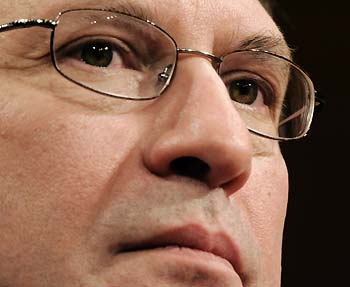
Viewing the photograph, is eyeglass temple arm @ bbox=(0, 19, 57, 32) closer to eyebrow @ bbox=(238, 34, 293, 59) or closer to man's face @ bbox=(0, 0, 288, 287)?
man's face @ bbox=(0, 0, 288, 287)

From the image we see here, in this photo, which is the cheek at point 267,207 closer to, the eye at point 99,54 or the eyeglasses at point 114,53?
the eyeglasses at point 114,53

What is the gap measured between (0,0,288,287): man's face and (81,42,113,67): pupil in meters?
0.06

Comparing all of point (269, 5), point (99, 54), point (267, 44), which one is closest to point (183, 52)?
point (99, 54)

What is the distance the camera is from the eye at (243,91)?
1.15 metres

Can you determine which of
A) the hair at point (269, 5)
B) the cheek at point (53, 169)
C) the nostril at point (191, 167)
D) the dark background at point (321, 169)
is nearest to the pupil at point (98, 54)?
the cheek at point (53, 169)

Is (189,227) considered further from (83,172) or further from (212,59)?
(212,59)

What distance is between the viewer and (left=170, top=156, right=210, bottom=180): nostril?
2.87 feet

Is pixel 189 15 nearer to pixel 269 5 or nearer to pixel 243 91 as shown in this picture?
pixel 243 91

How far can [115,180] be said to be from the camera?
2.87 ft

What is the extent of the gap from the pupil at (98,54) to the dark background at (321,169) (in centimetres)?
114

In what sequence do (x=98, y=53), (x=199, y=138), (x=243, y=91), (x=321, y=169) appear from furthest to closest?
1. (x=321, y=169)
2. (x=243, y=91)
3. (x=98, y=53)
4. (x=199, y=138)

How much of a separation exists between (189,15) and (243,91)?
21cm

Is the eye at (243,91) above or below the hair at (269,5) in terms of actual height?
above

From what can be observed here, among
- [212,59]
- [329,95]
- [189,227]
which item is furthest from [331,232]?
[189,227]
